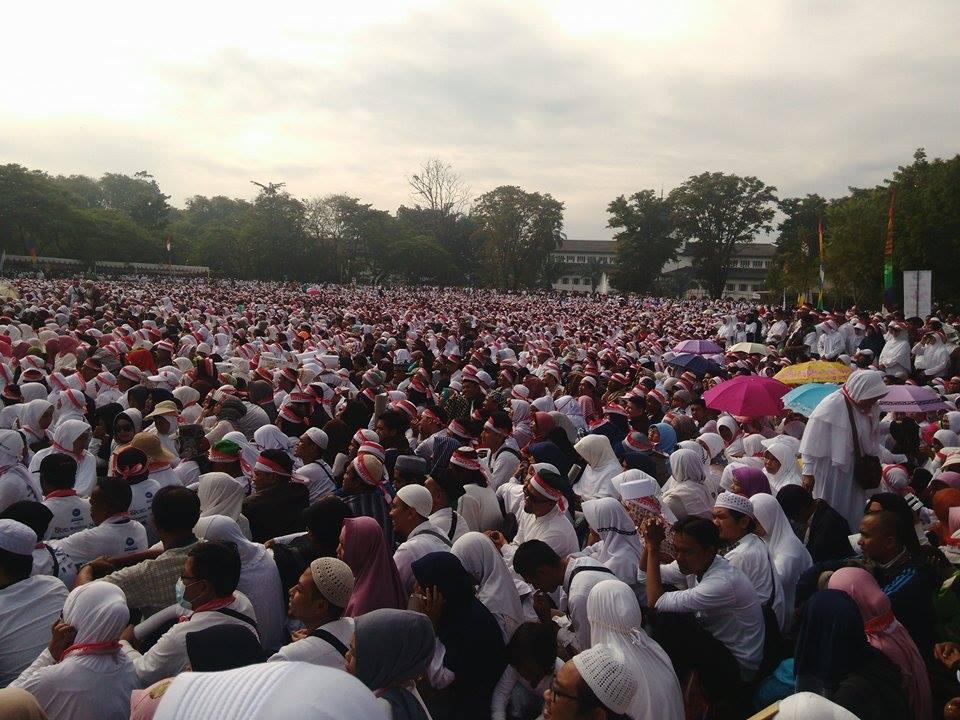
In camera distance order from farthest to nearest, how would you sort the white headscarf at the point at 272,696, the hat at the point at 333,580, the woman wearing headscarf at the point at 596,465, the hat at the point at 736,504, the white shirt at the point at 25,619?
the woman wearing headscarf at the point at 596,465, the hat at the point at 736,504, the white shirt at the point at 25,619, the hat at the point at 333,580, the white headscarf at the point at 272,696

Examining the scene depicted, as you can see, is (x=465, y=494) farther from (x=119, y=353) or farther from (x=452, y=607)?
(x=119, y=353)

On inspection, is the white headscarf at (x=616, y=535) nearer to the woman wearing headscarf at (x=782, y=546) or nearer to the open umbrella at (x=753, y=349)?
the woman wearing headscarf at (x=782, y=546)

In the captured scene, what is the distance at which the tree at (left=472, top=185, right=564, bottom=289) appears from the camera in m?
59.7

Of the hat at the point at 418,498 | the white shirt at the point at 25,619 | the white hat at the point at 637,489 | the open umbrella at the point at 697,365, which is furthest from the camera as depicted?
the open umbrella at the point at 697,365

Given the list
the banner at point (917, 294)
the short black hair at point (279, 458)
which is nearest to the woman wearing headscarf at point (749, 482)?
the short black hair at point (279, 458)

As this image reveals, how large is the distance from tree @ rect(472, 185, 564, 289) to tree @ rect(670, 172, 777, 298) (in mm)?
10865

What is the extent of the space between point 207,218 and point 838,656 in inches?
3797

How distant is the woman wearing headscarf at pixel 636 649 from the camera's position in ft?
8.17

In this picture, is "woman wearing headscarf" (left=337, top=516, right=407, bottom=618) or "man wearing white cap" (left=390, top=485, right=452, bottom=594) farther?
"man wearing white cap" (left=390, top=485, right=452, bottom=594)

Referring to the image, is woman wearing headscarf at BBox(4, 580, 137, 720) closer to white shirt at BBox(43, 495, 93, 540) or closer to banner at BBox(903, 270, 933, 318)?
white shirt at BBox(43, 495, 93, 540)

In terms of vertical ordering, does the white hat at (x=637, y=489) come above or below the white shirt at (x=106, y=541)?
above

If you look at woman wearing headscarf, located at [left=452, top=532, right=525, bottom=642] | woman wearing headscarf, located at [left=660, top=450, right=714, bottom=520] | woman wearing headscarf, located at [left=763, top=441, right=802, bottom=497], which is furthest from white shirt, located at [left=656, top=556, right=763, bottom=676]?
woman wearing headscarf, located at [left=763, top=441, right=802, bottom=497]

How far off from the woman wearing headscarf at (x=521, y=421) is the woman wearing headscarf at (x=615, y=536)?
323 cm

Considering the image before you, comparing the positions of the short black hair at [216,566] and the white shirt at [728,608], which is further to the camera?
the white shirt at [728,608]
